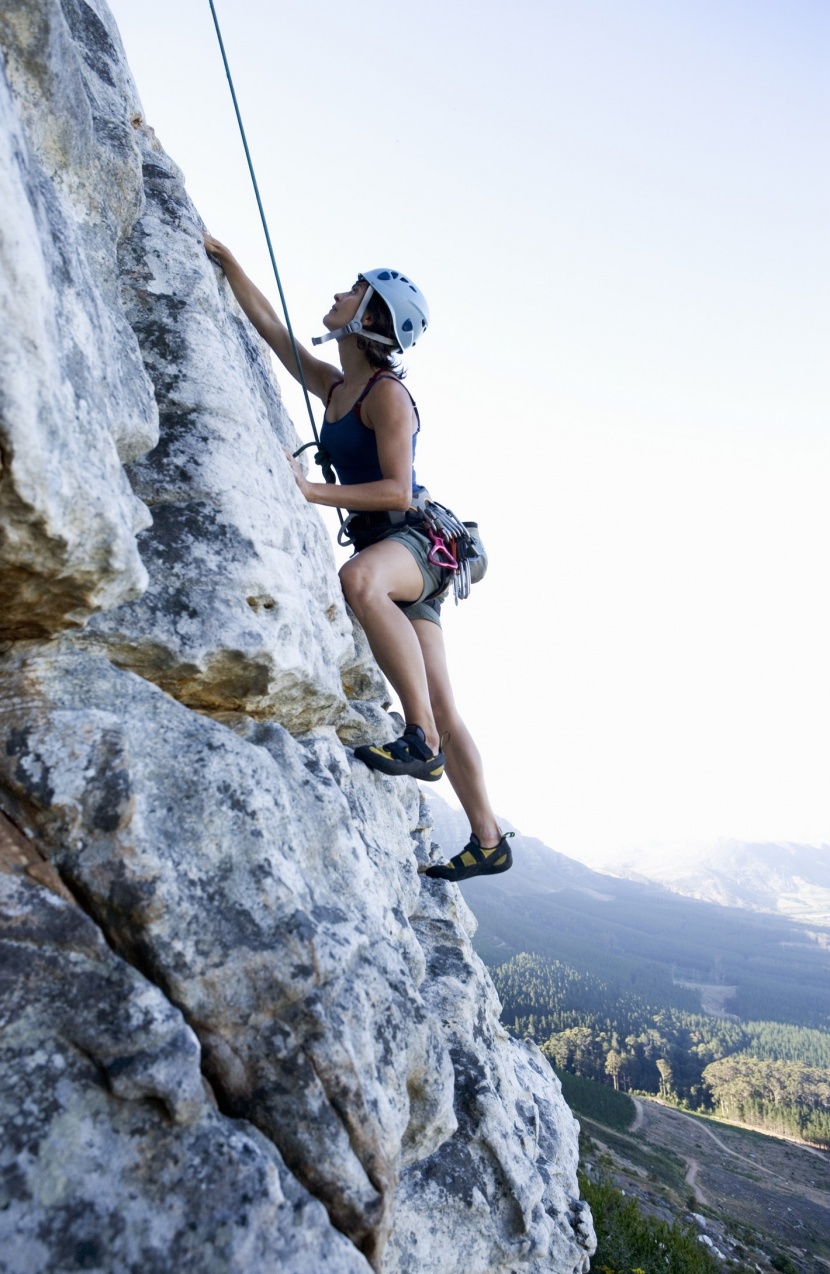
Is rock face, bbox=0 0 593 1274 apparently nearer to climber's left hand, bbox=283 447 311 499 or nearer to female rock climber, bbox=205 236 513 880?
climber's left hand, bbox=283 447 311 499

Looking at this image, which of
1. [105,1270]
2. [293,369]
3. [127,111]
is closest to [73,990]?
[105,1270]

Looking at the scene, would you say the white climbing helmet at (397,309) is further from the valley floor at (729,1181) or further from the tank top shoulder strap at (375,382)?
the valley floor at (729,1181)

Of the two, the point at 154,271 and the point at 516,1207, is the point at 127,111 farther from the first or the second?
the point at 516,1207

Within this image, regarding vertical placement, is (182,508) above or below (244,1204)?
above

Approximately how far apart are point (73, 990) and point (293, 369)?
6.13 meters

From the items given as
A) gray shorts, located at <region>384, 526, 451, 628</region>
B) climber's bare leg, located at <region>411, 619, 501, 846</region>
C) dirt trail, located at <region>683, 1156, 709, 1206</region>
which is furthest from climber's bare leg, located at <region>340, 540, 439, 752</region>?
dirt trail, located at <region>683, 1156, 709, 1206</region>

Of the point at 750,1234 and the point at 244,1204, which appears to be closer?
the point at 244,1204

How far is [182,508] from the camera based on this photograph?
514 cm

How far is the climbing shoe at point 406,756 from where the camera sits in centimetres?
605

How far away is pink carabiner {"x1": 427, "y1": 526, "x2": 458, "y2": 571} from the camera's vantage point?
676 cm

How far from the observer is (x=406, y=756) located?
6.11 m

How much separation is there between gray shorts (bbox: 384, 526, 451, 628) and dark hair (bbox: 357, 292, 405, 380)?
4.69ft

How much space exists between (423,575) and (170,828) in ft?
12.0

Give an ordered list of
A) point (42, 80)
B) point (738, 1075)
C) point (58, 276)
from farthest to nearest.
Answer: point (738, 1075) → point (42, 80) → point (58, 276)
